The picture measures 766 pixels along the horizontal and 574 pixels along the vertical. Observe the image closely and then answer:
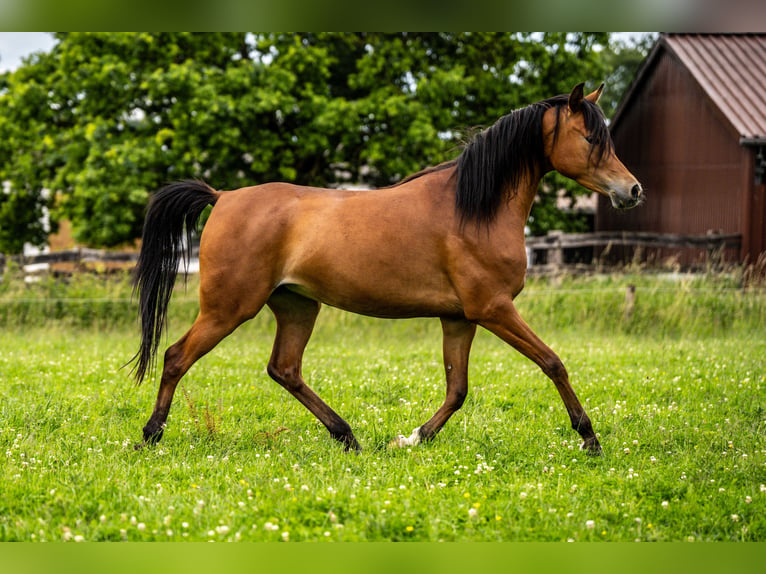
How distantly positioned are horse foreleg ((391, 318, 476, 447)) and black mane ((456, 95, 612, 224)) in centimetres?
92

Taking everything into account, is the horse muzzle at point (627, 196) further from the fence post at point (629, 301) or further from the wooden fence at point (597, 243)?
the wooden fence at point (597, 243)

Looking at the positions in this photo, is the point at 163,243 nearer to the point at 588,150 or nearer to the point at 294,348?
the point at 294,348

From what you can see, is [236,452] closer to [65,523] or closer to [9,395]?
[65,523]

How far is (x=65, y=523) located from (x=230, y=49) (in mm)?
17838

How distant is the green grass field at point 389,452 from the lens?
14.5ft

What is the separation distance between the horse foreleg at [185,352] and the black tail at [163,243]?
0.34m

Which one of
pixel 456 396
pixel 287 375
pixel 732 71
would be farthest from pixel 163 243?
pixel 732 71

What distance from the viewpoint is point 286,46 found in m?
19.8

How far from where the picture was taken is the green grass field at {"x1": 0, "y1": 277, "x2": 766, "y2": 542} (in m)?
4.41

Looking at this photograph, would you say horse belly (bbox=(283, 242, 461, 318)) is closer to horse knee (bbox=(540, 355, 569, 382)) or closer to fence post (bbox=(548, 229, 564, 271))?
horse knee (bbox=(540, 355, 569, 382))

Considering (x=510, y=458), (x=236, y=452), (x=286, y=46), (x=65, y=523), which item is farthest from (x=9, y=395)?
(x=286, y=46)

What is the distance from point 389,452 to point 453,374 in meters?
0.84

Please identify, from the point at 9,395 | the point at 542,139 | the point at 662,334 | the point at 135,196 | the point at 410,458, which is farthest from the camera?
the point at 135,196
